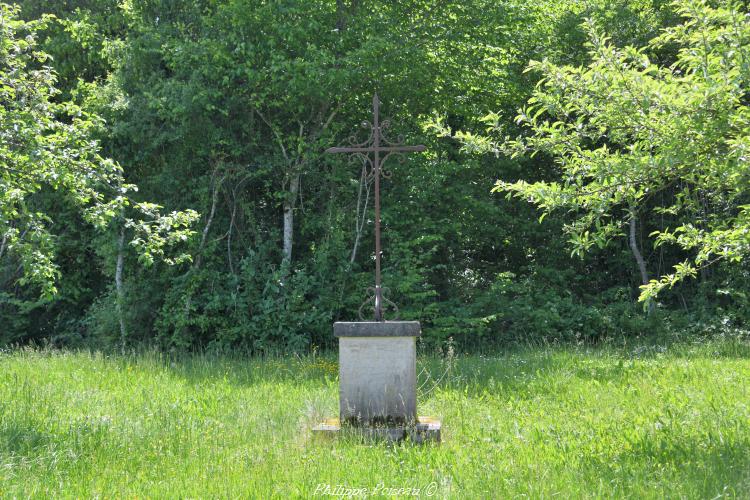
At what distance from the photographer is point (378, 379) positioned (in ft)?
20.3

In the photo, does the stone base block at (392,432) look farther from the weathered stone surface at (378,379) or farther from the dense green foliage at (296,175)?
the dense green foliage at (296,175)

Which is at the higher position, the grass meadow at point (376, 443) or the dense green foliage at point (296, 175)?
the dense green foliage at point (296, 175)

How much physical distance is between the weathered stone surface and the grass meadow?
0.37 meters

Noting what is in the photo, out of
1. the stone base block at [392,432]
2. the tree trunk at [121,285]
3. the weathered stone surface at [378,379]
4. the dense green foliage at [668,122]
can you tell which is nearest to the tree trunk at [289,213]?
the tree trunk at [121,285]

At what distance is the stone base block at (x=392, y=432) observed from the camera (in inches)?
235

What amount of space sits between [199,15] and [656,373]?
8.89 m

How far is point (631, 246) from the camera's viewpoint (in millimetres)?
13805

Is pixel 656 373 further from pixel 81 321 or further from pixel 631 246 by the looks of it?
pixel 81 321

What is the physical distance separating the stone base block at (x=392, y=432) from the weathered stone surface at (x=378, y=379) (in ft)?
0.34

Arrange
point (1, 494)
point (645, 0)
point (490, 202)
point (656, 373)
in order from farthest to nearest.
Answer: point (645, 0), point (490, 202), point (656, 373), point (1, 494)

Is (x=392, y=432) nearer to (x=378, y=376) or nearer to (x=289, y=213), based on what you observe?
(x=378, y=376)

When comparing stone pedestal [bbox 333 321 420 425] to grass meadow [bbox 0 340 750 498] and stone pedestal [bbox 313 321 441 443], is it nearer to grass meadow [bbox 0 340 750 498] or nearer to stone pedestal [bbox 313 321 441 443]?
stone pedestal [bbox 313 321 441 443]

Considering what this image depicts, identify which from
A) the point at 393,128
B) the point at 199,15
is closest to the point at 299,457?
the point at 393,128

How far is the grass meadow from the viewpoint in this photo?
4758 mm
